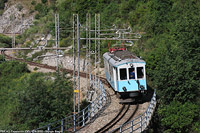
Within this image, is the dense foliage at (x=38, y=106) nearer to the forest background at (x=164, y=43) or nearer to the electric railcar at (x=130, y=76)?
the forest background at (x=164, y=43)

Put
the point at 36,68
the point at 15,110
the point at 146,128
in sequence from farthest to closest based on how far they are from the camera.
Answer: the point at 36,68 → the point at 15,110 → the point at 146,128

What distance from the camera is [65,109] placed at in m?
25.4

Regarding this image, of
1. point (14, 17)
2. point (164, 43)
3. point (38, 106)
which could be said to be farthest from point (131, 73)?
point (14, 17)

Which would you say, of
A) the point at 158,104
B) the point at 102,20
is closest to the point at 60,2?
the point at 102,20

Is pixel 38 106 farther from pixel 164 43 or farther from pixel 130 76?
pixel 164 43

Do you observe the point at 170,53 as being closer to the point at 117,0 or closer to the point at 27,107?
the point at 27,107

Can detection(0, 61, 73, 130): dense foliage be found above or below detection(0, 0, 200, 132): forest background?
below

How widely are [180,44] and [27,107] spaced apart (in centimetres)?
1541

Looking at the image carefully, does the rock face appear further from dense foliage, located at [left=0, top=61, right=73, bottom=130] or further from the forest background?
dense foliage, located at [left=0, top=61, right=73, bottom=130]

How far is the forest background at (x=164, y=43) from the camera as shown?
65.2ft

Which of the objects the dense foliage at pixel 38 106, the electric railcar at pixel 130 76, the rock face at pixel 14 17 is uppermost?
the rock face at pixel 14 17

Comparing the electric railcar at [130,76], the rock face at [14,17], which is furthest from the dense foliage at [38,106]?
the rock face at [14,17]

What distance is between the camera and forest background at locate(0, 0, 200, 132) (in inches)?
782

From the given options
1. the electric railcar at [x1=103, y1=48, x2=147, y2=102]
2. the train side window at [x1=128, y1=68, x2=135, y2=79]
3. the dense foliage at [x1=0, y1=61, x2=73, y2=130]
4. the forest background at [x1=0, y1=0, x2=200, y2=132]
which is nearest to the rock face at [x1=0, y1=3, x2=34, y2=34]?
the forest background at [x1=0, y1=0, x2=200, y2=132]
